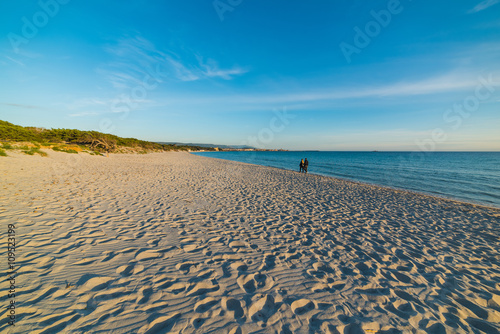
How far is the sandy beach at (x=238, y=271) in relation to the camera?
102 inches

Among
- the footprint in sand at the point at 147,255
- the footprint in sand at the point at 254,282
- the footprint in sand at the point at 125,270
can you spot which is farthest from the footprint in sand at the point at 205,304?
the footprint in sand at the point at 147,255

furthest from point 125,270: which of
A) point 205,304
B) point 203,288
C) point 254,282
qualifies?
point 254,282

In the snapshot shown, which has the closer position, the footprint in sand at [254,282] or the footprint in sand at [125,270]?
the footprint in sand at [254,282]

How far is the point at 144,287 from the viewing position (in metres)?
3.08

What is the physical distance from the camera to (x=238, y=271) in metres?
3.67

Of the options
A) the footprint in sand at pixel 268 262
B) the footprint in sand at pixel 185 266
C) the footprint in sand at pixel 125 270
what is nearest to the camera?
the footprint in sand at pixel 125 270

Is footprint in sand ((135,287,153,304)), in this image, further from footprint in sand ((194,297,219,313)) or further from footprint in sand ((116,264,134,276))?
footprint in sand ((194,297,219,313))

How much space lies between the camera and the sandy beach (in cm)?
259

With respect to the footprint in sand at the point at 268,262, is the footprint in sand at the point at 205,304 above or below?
above

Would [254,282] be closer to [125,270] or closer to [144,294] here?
[144,294]

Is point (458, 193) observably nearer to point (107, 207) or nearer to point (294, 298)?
A: point (294, 298)

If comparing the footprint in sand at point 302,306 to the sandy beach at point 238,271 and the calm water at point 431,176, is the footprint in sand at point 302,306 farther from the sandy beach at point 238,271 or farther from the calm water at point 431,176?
the calm water at point 431,176

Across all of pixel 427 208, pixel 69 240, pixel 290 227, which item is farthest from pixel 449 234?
pixel 69 240

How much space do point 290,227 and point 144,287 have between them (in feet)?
13.9
